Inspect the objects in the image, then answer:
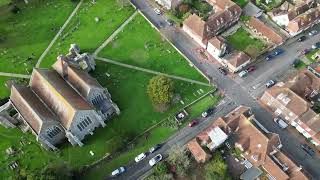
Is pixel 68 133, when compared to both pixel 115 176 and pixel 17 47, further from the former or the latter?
pixel 17 47

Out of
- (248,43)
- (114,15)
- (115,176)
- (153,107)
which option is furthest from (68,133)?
(248,43)

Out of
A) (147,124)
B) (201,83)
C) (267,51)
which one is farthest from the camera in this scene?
(267,51)

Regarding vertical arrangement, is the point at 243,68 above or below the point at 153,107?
above

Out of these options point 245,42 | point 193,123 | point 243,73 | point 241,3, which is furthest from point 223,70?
point 241,3

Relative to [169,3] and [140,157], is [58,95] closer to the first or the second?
[140,157]

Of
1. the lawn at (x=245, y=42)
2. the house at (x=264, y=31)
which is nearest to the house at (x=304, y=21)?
the house at (x=264, y=31)

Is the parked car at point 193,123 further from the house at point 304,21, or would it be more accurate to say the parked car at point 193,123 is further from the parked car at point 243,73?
the house at point 304,21

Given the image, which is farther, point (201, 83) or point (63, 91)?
point (201, 83)
